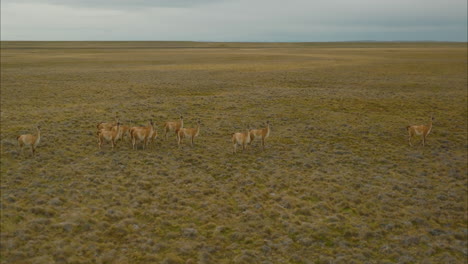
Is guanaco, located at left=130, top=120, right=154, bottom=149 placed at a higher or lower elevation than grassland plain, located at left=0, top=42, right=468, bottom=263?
higher

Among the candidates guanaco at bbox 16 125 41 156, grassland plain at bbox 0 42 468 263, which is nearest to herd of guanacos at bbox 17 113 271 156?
guanaco at bbox 16 125 41 156

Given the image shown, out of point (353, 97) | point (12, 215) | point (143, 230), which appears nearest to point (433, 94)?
point (353, 97)

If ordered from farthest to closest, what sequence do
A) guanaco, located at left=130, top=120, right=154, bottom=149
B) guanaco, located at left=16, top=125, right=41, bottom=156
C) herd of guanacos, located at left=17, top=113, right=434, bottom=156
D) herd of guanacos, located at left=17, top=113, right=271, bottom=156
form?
guanaco, located at left=130, top=120, right=154, bottom=149 < herd of guanacos, located at left=17, top=113, right=271, bottom=156 < herd of guanacos, located at left=17, top=113, right=434, bottom=156 < guanaco, located at left=16, top=125, right=41, bottom=156

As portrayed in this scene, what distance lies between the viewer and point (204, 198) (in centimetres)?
1278

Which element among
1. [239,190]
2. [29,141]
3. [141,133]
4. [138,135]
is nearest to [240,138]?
[239,190]

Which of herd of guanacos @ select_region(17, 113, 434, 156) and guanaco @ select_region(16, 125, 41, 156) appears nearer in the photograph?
guanaco @ select_region(16, 125, 41, 156)

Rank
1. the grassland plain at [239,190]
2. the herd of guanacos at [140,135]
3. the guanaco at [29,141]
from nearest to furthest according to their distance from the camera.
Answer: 1. the grassland plain at [239,190]
2. the guanaco at [29,141]
3. the herd of guanacos at [140,135]

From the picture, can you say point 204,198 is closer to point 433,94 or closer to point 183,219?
point 183,219

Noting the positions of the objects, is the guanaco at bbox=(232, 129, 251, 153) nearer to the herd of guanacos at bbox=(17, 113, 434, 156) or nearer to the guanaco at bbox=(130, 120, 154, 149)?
the herd of guanacos at bbox=(17, 113, 434, 156)

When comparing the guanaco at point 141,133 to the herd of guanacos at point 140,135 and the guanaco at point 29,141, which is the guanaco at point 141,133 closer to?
the herd of guanacos at point 140,135

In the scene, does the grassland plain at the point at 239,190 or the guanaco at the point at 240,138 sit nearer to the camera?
the grassland plain at the point at 239,190

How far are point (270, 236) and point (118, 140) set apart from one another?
12.2 metres

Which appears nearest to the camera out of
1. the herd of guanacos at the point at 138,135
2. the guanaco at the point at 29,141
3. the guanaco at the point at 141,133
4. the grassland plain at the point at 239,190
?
the grassland plain at the point at 239,190

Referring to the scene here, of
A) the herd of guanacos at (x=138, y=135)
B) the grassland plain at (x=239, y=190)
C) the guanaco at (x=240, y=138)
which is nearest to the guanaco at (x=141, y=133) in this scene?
the herd of guanacos at (x=138, y=135)
